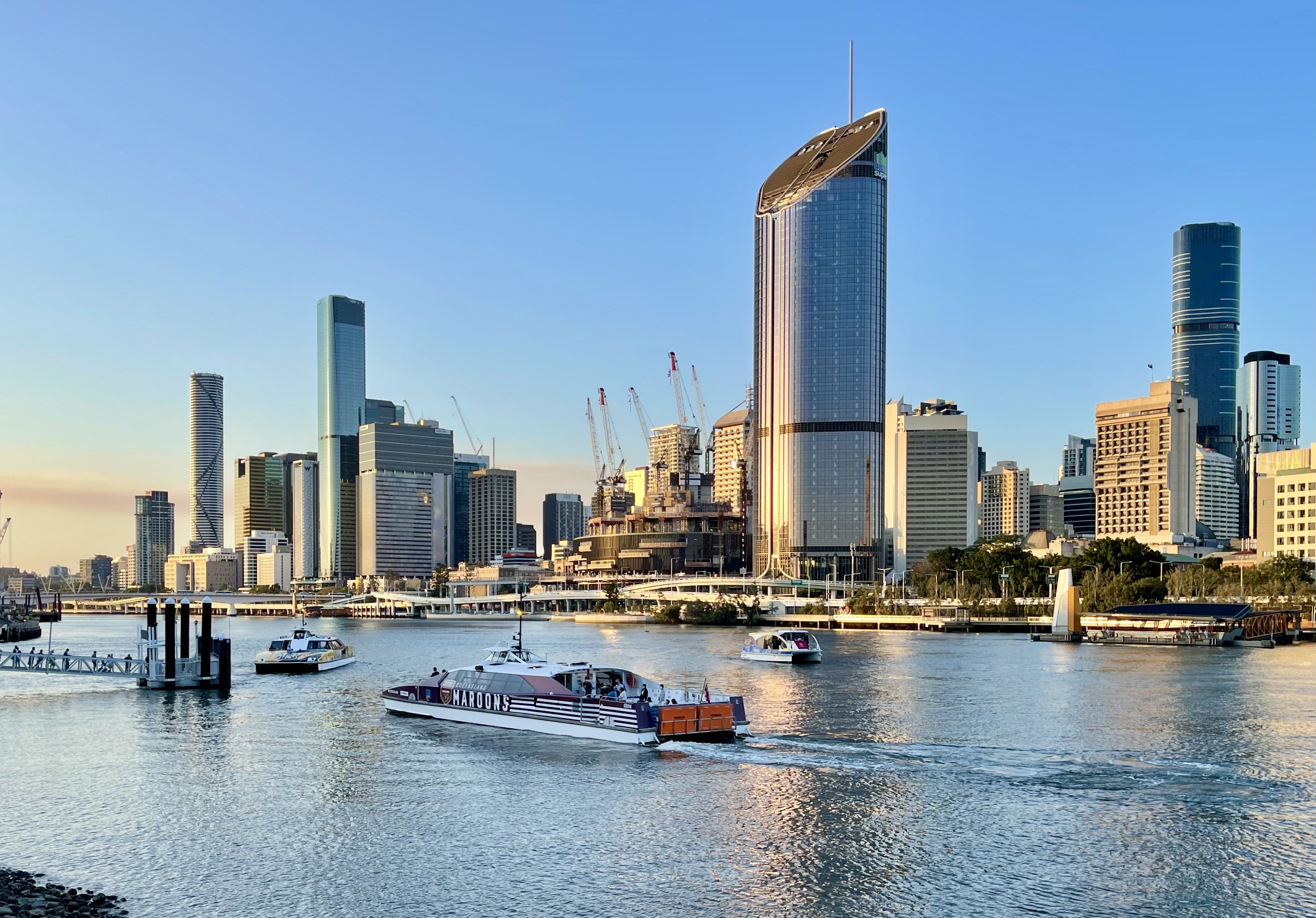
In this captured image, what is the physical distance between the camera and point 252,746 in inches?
2464

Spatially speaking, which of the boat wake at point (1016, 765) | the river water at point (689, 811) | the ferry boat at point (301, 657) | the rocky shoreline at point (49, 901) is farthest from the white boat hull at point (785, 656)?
the rocky shoreline at point (49, 901)

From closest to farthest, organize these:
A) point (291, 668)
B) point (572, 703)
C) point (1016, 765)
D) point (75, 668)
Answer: point (1016, 765), point (572, 703), point (75, 668), point (291, 668)

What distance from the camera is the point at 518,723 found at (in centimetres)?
6644

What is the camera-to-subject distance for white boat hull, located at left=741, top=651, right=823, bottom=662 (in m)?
121

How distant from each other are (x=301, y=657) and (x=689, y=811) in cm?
7009

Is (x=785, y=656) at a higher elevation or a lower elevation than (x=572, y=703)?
lower

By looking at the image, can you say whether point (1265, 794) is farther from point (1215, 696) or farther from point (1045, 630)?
point (1045, 630)

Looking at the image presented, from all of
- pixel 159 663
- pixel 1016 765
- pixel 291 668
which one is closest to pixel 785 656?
pixel 291 668

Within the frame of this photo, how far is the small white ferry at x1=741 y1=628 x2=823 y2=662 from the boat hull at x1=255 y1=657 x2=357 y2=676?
40.4 meters

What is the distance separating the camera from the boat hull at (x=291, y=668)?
108m

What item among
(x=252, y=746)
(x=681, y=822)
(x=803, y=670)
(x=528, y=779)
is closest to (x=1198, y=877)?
(x=681, y=822)

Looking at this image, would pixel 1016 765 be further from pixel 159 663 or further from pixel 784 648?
pixel 784 648

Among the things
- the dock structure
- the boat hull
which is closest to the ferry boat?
the boat hull

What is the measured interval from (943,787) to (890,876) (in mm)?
12851
